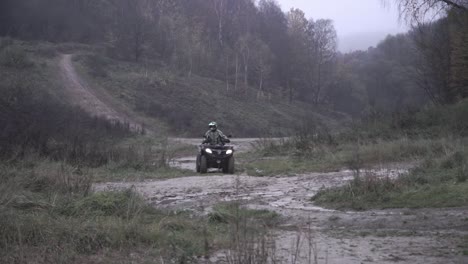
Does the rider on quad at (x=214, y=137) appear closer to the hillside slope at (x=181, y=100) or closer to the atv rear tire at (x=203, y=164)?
the atv rear tire at (x=203, y=164)

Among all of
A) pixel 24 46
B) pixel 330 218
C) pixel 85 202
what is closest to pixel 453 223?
pixel 330 218

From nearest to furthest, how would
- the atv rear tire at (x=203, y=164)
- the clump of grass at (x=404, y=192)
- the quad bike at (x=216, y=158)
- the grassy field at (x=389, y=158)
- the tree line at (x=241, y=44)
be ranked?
the clump of grass at (x=404, y=192), the grassy field at (x=389, y=158), the quad bike at (x=216, y=158), the atv rear tire at (x=203, y=164), the tree line at (x=241, y=44)

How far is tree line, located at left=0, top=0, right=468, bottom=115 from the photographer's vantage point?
6556 centimetres

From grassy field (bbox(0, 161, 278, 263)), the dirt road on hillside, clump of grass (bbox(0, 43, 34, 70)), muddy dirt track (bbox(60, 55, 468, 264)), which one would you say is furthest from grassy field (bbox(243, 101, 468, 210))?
clump of grass (bbox(0, 43, 34, 70))

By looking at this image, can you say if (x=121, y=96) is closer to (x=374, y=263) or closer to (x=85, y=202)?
(x=85, y=202)

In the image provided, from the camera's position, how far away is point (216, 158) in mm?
18484

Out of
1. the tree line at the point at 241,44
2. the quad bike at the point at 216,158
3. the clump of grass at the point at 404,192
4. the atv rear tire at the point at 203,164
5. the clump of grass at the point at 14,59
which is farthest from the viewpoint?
the tree line at the point at 241,44

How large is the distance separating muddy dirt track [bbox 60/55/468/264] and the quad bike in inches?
87.2

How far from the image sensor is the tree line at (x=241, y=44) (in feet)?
215

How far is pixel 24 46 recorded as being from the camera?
56.1 meters

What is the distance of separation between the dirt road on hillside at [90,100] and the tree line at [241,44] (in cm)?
1475

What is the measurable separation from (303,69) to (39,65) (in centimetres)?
4589

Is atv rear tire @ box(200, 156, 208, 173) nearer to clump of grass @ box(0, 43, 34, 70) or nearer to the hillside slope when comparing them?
the hillside slope

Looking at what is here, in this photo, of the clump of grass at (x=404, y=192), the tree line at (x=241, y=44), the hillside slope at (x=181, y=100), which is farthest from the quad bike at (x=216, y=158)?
the tree line at (x=241, y=44)
